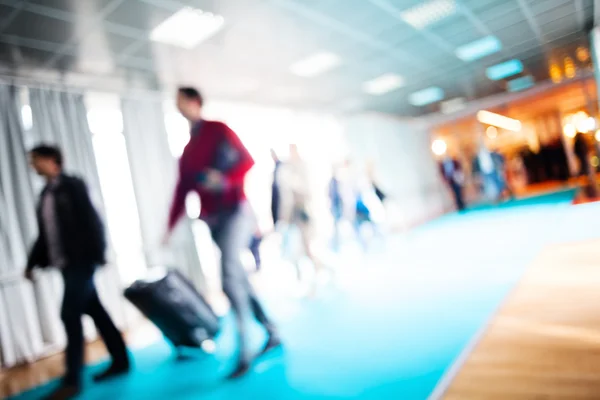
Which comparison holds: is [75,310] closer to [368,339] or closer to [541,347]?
[368,339]

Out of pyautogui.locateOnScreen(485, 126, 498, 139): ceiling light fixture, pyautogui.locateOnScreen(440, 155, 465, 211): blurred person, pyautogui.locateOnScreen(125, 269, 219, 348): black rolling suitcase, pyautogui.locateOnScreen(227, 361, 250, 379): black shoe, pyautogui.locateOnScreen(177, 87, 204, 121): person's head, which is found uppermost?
pyautogui.locateOnScreen(485, 126, 498, 139): ceiling light fixture

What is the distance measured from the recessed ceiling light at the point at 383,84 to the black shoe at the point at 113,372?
6.31 meters

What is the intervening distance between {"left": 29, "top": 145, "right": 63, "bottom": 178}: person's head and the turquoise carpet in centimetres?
144

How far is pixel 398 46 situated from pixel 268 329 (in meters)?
4.85

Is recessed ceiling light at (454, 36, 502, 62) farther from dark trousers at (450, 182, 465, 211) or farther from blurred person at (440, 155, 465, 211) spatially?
dark trousers at (450, 182, 465, 211)

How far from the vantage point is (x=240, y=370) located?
2248mm

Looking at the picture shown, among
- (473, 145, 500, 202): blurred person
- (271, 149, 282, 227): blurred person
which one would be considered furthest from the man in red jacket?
(473, 145, 500, 202): blurred person

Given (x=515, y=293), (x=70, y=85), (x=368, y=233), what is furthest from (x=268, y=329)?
(x=368, y=233)

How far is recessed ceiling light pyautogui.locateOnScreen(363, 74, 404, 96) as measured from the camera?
7398mm

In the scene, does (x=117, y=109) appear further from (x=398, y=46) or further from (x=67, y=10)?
(x=398, y=46)

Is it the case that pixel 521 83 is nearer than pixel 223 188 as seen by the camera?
No

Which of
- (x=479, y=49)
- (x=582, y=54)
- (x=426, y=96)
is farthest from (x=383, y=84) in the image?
(x=582, y=54)

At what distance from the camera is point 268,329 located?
8.27ft

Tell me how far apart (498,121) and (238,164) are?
14809 millimetres
